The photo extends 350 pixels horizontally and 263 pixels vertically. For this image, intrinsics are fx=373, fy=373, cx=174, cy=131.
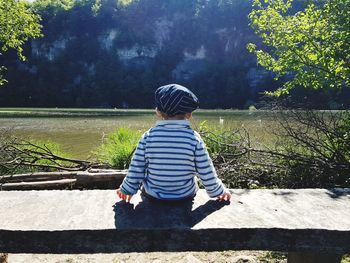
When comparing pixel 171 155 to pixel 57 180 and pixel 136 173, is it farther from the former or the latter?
pixel 57 180

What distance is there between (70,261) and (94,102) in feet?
361

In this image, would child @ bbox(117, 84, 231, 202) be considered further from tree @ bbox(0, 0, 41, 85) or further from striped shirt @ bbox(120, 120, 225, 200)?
tree @ bbox(0, 0, 41, 85)

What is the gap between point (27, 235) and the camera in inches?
96.6

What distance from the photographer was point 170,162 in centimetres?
287

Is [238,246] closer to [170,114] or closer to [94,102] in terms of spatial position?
[170,114]

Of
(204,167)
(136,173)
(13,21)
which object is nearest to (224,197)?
(204,167)

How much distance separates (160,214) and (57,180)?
4634mm

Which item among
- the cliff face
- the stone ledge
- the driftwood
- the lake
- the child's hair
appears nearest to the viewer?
the stone ledge

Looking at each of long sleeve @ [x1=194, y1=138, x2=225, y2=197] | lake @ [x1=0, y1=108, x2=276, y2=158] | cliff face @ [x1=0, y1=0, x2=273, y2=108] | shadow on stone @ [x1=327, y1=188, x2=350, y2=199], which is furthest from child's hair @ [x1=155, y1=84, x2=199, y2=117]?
cliff face @ [x1=0, y1=0, x2=273, y2=108]

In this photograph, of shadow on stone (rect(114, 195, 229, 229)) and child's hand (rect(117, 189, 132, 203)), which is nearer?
shadow on stone (rect(114, 195, 229, 229))

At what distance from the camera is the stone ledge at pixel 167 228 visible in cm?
246

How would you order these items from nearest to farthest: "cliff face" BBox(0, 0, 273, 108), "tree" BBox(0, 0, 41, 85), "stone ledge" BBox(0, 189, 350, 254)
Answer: "stone ledge" BBox(0, 189, 350, 254)
"tree" BBox(0, 0, 41, 85)
"cliff face" BBox(0, 0, 273, 108)

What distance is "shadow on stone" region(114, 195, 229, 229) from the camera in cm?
252

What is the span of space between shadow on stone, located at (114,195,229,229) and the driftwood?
3567 mm
